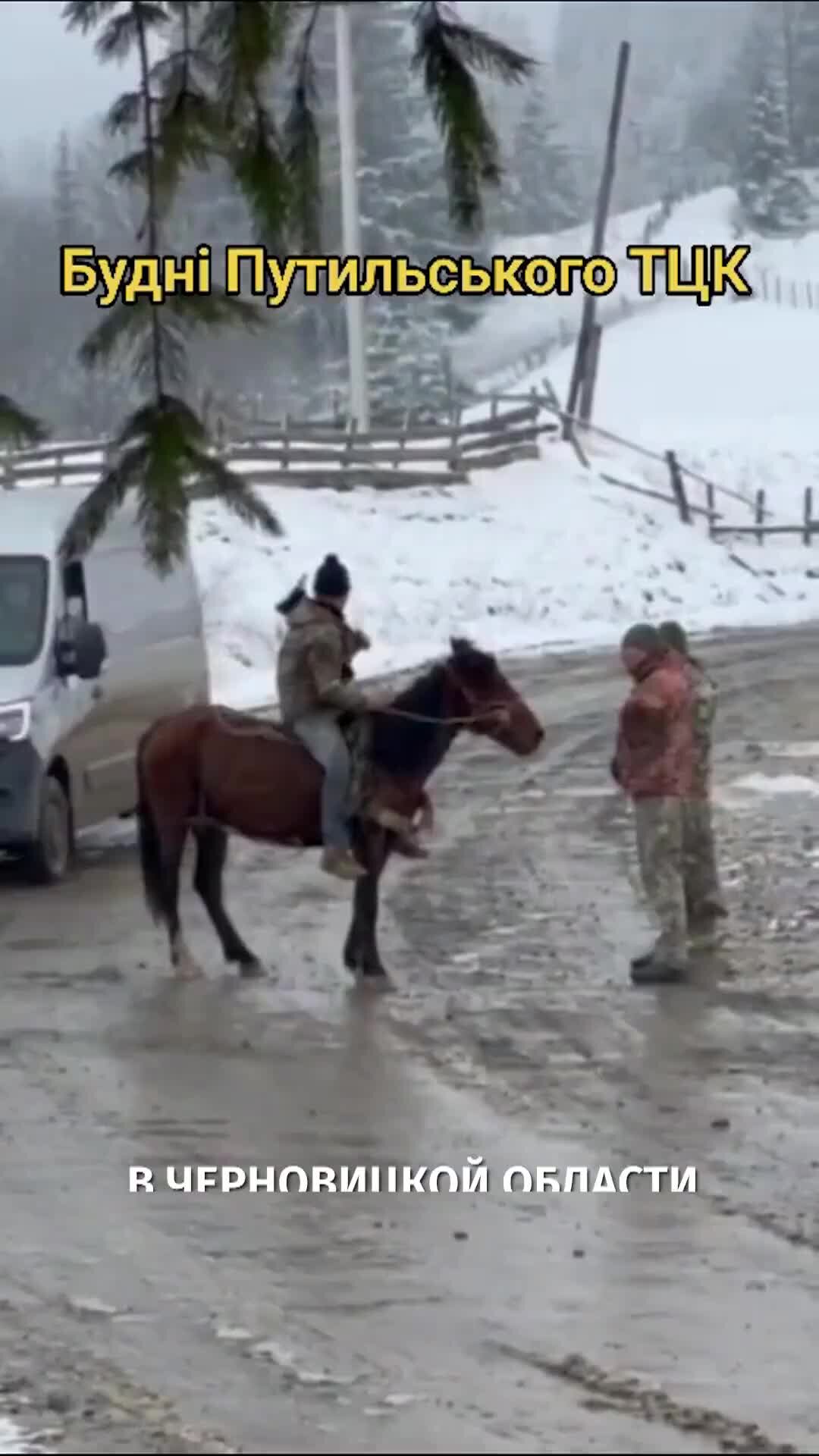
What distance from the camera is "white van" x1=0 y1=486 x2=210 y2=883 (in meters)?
17.2

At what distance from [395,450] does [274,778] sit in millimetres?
28991

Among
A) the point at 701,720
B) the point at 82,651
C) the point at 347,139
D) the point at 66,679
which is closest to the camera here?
the point at 347,139

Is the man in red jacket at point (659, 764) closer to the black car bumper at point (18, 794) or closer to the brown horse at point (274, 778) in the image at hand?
the brown horse at point (274, 778)

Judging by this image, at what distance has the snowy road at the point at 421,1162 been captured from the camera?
7367 mm

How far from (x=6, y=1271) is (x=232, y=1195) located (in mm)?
1077

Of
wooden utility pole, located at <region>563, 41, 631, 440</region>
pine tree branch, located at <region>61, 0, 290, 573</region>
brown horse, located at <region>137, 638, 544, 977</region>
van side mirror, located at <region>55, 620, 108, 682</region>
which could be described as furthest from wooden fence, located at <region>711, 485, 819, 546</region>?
pine tree branch, located at <region>61, 0, 290, 573</region>

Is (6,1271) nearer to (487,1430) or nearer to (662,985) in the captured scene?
(487,1430)

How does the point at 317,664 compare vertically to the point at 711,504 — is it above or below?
below

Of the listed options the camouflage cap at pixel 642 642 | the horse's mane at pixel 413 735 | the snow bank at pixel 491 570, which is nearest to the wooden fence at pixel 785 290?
the camouflage cap at pixel 642 642

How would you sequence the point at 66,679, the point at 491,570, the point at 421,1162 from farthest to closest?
the point at 491,570 < the point at 66,679 < the point at 421,1162

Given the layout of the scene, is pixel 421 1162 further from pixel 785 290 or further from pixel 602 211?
pixel 785 290

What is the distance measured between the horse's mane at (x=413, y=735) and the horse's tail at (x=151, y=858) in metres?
1.28

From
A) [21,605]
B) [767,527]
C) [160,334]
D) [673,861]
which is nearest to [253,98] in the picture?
[160,334]

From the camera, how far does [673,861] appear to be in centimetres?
1402
